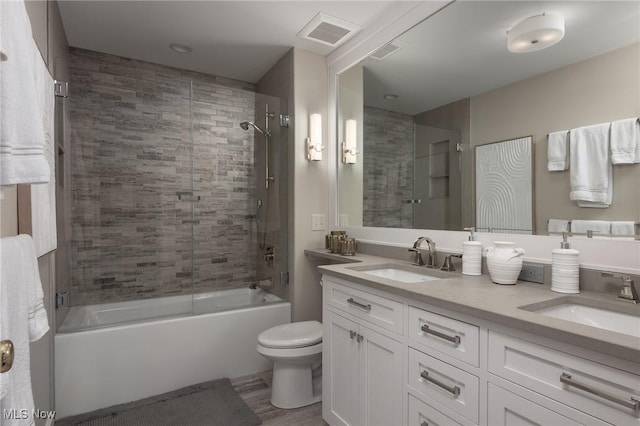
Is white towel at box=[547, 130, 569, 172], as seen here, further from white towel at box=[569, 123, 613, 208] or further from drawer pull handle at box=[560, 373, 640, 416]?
drawer pull handle at box=[560, 373, 640, 416]

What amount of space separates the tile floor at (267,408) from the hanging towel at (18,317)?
56.1 inches

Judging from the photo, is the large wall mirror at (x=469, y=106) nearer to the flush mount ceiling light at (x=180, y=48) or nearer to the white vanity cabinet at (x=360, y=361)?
the white vanity cabinet at (x=360, y=361)

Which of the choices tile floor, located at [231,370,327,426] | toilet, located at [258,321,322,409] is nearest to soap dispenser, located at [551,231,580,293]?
toilet, located at [258,321,322,409]

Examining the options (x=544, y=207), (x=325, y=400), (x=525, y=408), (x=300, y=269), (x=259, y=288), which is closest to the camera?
(x=525, y=408)

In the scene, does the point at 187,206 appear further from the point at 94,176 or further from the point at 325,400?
the point at 325,400

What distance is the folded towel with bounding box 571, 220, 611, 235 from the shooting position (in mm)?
1256

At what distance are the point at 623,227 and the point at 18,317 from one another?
192 centimetres

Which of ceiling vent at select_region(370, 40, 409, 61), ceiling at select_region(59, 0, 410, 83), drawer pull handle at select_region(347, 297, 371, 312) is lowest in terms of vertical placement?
drawer pull handle at select_region(347, 297, 371, 312)

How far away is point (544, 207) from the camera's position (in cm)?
144

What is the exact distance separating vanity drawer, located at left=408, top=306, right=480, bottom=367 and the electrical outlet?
53cm

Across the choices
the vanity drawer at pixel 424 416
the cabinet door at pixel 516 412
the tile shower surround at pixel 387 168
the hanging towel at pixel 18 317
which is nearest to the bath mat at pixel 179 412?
the vanity drawer at pixel 424 416

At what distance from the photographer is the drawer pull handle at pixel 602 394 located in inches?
29.3

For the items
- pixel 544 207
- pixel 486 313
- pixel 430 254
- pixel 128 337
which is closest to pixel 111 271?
pixel 128 337

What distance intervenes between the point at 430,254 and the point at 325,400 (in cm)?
101
